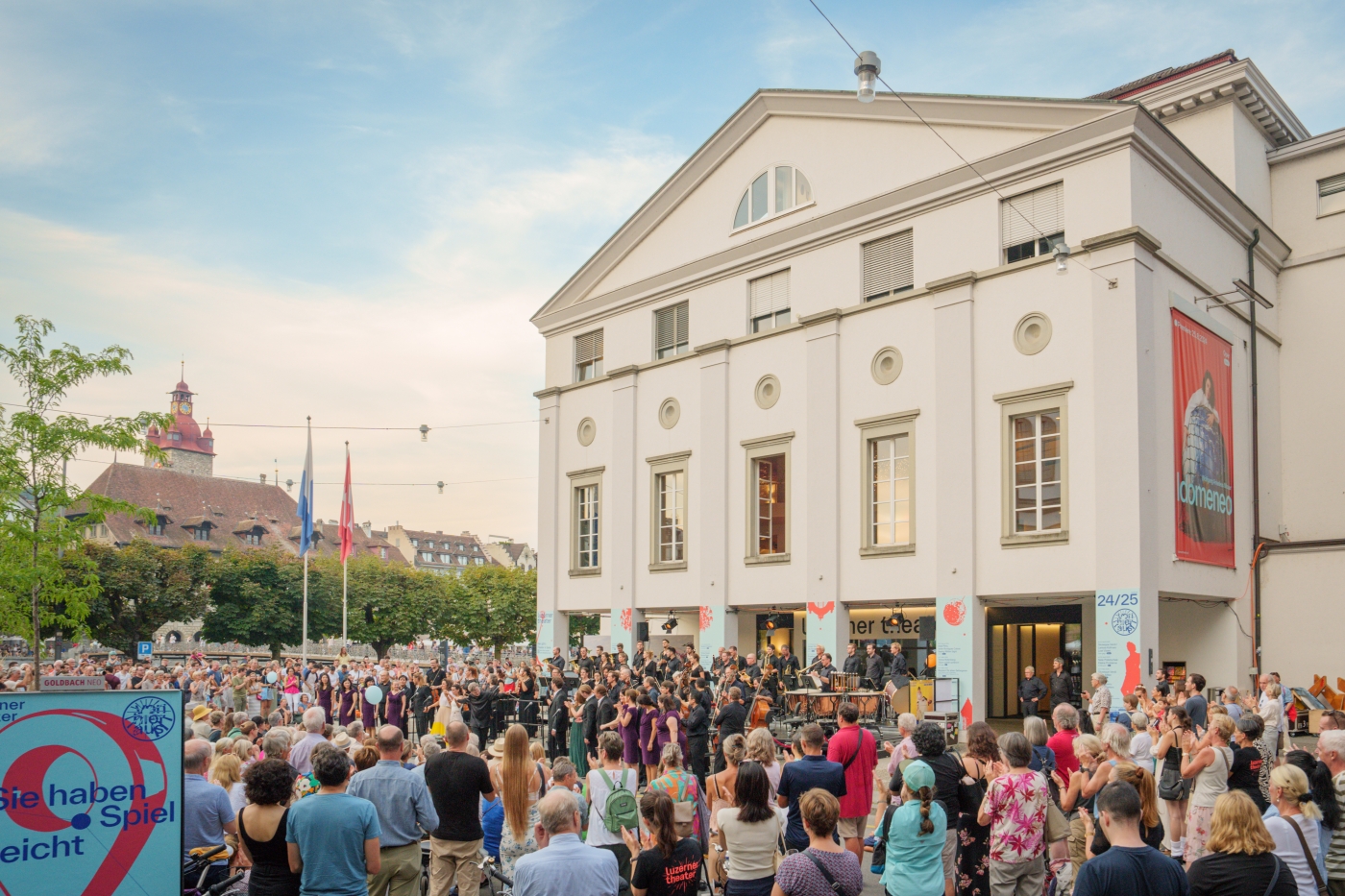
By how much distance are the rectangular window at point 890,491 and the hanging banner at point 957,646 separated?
6.42 feet

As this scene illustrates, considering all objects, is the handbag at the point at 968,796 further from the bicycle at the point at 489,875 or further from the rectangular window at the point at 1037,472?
the rectangular window at the point at 1037,472

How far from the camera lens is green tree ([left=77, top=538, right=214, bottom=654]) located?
55156 mm

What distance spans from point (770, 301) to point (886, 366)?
14.3ft

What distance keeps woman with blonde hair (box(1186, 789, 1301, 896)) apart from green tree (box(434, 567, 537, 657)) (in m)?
62.9

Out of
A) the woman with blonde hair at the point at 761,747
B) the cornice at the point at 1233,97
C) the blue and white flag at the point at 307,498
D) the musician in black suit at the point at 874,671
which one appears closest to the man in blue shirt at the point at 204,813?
the woman with blonde hair at the point at 761,747

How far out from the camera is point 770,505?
27234 mm

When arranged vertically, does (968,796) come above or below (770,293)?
below

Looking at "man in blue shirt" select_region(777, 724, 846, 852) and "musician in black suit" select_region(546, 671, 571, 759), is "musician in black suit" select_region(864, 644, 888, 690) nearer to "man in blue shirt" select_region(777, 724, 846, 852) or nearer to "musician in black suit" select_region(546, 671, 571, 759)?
"musician in black suit" select_region(546, 671, 571, 759)

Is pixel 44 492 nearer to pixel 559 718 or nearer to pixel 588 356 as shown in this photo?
pixel 559 718

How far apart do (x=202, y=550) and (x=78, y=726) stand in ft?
193

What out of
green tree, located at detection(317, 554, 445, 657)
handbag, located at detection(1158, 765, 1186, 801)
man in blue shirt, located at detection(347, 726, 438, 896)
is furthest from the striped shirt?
green tree, located at detection(317, 554, 445, 657)

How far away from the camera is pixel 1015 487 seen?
866 inches

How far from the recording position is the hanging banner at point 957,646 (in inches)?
862

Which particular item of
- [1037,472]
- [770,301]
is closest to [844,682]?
[1037,472]
